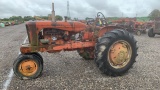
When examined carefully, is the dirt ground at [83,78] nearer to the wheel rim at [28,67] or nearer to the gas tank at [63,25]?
the wheel rim at [28,67]

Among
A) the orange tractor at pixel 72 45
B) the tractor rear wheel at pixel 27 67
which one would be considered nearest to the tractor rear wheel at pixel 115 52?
A: the orange tractor at pixel 72 45

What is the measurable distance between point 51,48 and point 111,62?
1.53 meters

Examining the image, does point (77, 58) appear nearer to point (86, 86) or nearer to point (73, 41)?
point (73, 41)

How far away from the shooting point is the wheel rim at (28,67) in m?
5.18

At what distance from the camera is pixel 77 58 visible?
7438mm

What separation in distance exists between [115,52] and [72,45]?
1095 millimetres

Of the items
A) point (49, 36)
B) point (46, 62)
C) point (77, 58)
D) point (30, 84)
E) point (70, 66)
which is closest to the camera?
point (30, 84)

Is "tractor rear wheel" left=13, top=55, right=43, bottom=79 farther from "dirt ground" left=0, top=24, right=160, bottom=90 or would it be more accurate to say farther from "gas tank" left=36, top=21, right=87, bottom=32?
"gas tank" left=36, top=21, right=87, bottom=32

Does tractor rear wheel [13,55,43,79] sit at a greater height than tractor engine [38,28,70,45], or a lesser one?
lesser

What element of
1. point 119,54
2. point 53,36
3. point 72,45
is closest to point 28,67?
point 53,36

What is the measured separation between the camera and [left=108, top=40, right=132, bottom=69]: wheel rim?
5.41m

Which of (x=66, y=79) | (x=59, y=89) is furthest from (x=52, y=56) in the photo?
(x=59, y=89)

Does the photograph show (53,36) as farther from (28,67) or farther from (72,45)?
(28,67)

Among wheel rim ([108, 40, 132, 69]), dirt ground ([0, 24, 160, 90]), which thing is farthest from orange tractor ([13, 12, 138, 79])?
dirt ground ([0, 24, 160, 90])
